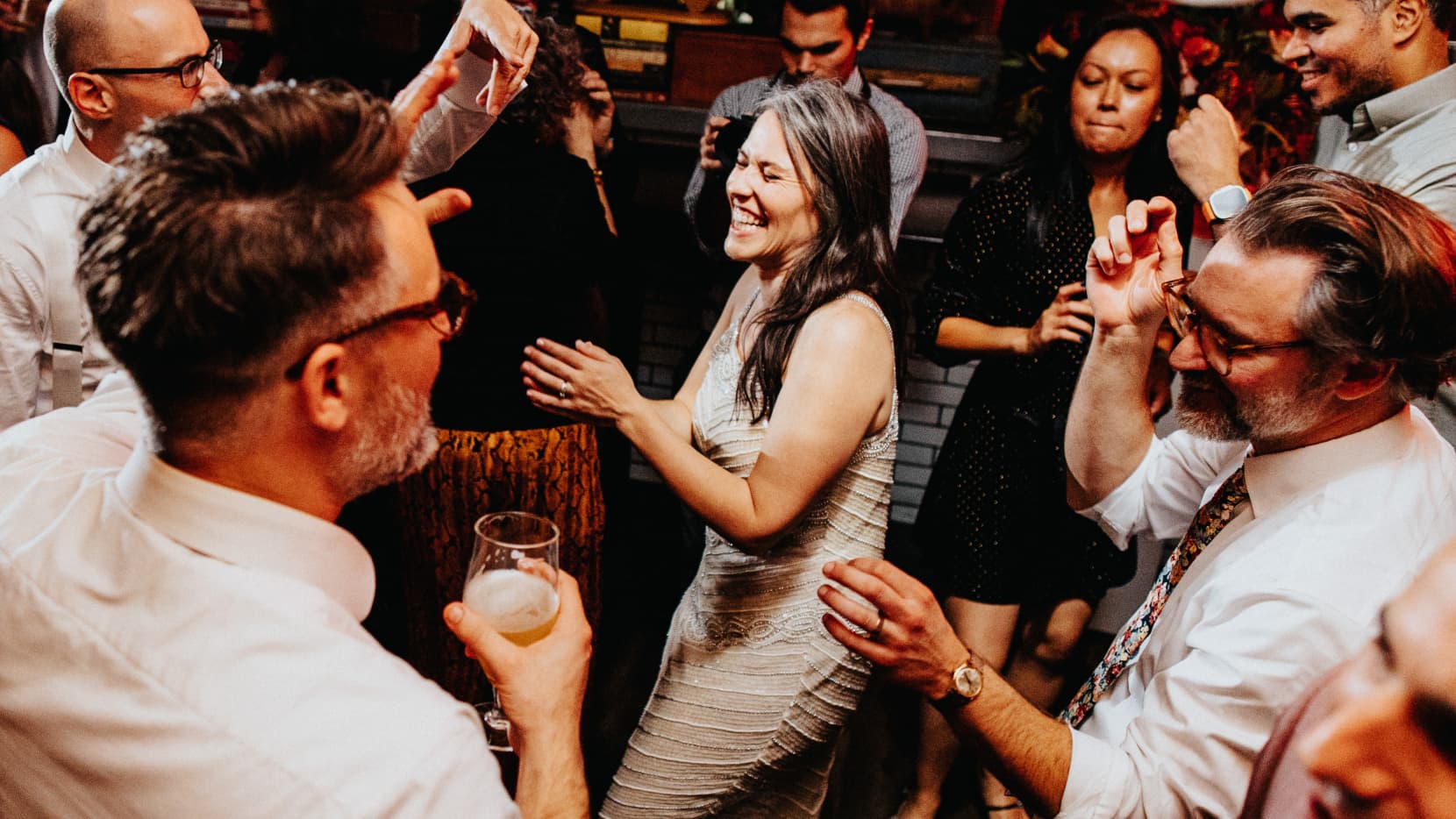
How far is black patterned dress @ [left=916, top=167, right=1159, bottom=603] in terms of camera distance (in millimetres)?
2490

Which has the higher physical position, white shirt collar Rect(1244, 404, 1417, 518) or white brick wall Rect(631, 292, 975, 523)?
white shirt collar Rect(1244, 404, 1417, 518)

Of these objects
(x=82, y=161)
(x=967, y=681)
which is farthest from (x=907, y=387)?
(x=82, y=161)

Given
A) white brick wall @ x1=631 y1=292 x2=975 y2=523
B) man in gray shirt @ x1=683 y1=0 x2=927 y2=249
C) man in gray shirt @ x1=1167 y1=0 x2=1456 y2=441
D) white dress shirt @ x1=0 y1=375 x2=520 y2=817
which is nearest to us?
white dress shirt @ x1=0 y1=375 x2=520 y2=817

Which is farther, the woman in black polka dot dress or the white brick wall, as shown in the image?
the white brick wall

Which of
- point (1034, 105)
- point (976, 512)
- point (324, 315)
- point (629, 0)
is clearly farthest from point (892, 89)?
point (324, 315)

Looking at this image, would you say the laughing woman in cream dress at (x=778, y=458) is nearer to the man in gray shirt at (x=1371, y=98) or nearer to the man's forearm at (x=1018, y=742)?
the man's forearm at (x=1018, y=742)

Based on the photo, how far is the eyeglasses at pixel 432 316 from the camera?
919 mm

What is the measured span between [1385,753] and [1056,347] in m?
2.11

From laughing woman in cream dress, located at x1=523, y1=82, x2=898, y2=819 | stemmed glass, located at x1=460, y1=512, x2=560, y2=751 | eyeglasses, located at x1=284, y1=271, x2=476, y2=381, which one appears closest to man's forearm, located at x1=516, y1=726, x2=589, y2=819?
stemmed glass, located at x1=460, y1=512, x2=560, y2=751

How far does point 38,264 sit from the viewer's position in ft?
5.68

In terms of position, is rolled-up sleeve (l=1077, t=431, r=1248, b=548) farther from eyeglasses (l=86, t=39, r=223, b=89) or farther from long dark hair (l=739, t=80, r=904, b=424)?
eyeglasses (l=86, t=39, r=223, b=89)

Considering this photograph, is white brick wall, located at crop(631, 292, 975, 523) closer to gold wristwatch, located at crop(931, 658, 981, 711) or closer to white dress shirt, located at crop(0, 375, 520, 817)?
gold wristwatch, located at crop(931, 658, 981, 711)

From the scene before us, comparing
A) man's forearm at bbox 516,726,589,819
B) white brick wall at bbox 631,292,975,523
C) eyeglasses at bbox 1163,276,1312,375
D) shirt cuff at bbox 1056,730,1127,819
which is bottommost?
white brick wall at bbox 631,292,975,523

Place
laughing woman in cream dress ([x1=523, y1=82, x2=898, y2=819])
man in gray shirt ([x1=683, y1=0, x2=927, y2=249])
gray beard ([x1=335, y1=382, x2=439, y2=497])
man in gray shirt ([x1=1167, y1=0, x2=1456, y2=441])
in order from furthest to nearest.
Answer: man in gray shirt ([x1=683, y1=0, x2=927, y2=249]), man in gray shirt ([x1=1167, y1=0, x2=1456, y2=441]), laughing woman in cream dress ([x1=523, y1=82, x2=898, y2=819]), gray beard ([x1=335, y1=382, x2=439, y2=497])
